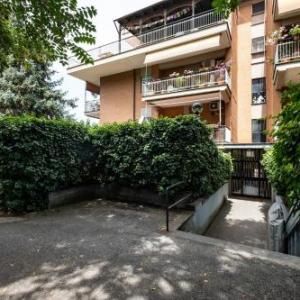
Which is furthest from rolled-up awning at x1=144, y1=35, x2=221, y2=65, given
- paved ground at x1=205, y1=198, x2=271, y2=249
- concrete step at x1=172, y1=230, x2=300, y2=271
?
concrete step at x1=172, y1=230, x2=300, y2=271

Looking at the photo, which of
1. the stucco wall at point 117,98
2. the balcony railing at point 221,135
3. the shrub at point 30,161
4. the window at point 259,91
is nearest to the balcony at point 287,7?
the window at point 259,91

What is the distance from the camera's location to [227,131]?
13.4 meters

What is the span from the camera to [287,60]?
11672 millimetres

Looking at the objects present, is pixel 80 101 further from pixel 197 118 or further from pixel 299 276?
pixel 299 276

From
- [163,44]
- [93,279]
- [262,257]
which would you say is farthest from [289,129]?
[163,44]

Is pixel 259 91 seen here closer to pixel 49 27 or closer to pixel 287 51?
pixel 287 51

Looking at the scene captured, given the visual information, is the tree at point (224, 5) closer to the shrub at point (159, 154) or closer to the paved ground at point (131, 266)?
the paved ground at point (131, 266)

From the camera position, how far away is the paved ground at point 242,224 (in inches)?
266

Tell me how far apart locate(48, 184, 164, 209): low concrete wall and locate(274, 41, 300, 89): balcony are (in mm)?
9250

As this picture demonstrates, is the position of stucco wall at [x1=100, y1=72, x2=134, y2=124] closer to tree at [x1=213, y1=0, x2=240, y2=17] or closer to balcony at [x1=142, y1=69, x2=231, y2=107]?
balcony at [x1=142, y1=69, x2=231, y2=107]

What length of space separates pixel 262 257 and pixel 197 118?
418 cm

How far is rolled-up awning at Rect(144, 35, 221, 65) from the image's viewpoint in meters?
13.9

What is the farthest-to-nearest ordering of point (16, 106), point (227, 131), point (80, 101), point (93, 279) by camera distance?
Result: 1. point (80, 101)
2. point (16, 106)
3. point (227, 131)
4. point (93, 279)

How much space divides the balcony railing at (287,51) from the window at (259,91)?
224 cm
